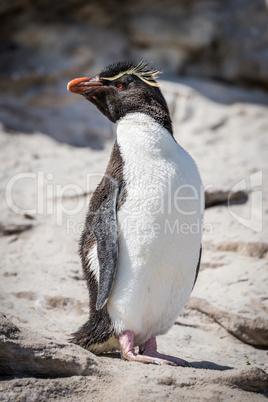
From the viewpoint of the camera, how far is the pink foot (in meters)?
2.55

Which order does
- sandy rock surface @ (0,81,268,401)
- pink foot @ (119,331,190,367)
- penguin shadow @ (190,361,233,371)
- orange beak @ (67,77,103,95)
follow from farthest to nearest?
1. orange beak @ (67,77,103,95)
2. penguin shadow @ (190,361,233,371)
3. pink foot @ (119,331,190,367)
4. sandy rock surface @ (0,81,268,401)

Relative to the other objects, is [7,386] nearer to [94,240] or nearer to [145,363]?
[145,363]

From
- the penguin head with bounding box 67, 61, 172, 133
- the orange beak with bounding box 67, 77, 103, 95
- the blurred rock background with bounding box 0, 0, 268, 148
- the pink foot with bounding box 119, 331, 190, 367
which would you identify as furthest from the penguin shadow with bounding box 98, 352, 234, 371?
the blurred rock background with bounding box 0, 0, 268, 148

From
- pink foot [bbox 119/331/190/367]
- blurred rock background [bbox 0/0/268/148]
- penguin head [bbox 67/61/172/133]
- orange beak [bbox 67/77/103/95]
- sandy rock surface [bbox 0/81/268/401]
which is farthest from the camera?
blurred rock background [bbox 0/0/268/148]

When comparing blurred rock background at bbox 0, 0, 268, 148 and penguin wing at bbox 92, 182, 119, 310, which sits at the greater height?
blurred rock background at bbox 0, 0, 268, 148

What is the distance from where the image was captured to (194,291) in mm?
3885

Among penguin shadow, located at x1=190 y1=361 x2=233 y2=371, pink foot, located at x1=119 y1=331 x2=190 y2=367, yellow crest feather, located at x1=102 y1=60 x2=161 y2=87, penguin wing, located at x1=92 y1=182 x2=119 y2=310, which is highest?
yellow crest feather, located at x1=102 y1=60 x2=161 y2=87

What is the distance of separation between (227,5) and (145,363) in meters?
6.27

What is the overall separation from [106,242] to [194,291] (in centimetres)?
145

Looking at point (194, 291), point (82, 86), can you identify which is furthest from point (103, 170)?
point (82, 86)

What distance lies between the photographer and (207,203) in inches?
184

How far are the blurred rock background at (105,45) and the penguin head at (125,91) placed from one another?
10.8ft

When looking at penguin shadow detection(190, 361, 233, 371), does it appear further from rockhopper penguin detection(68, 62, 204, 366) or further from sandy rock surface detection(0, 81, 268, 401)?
rockhopper penguin detection(68, 62, 204, 366)

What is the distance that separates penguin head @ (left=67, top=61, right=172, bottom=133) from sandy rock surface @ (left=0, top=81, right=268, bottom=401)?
1.41 meters
